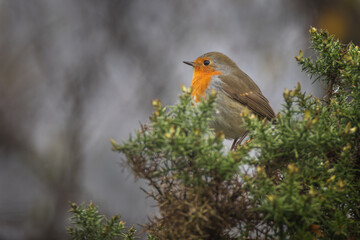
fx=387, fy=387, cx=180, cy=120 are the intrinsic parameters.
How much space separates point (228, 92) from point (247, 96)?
129mm

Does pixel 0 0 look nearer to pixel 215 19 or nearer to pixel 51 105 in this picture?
pixel 51 105

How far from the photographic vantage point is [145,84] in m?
3.42

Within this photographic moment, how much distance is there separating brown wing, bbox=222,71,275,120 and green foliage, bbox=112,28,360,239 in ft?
4.01

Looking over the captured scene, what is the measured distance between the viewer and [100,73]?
11.2 feet

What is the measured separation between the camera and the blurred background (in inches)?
122

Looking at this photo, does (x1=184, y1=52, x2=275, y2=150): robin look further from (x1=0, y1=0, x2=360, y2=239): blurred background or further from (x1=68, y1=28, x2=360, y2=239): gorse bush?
(x1=68, y1=28, x2=360, y2=239): gorse bush

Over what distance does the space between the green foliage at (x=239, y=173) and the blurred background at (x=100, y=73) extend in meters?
2.14

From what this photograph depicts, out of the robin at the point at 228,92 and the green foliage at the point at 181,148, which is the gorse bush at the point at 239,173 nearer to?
the green foliage at the point at 181,148

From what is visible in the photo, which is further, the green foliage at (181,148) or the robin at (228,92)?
the robin at (228,92)

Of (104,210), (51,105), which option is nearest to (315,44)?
A: (104,210)

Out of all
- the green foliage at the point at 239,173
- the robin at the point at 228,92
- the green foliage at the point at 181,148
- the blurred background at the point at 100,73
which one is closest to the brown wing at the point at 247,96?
the robin at the point at 228,92

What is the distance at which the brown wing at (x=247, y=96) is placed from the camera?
2238mm

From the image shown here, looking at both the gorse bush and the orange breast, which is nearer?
the gorse bush

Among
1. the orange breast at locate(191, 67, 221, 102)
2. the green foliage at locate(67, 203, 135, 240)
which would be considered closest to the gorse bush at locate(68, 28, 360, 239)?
the green foliage at locate(67, 203, 135, 240)
